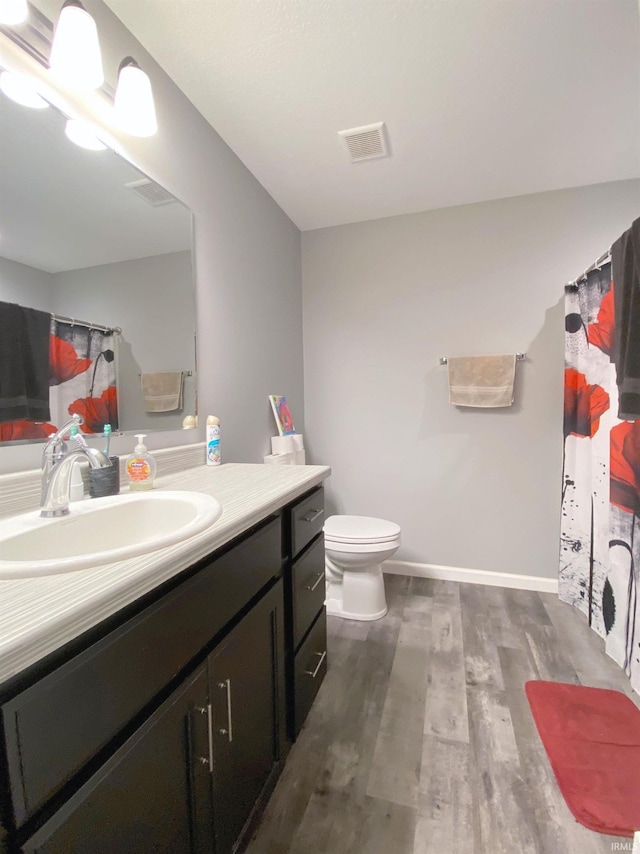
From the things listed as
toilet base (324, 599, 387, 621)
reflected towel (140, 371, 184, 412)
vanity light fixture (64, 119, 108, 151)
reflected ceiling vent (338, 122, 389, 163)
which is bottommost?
toilet base (324, 599, 387, 621)

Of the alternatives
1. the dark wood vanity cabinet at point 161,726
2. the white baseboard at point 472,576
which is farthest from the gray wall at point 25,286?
the white baseboard at point 472,576

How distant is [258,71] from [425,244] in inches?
52.3

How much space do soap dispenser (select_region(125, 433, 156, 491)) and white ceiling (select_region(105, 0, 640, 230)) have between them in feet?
4.41

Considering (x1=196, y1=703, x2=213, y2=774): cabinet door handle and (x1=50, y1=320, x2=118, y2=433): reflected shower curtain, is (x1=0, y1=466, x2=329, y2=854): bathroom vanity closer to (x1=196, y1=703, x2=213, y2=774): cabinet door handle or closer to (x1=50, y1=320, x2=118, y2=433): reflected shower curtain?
(x1=196, y1=703, x2=213, y2=774): cabinet door handle

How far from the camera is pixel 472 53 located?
1.31 metres

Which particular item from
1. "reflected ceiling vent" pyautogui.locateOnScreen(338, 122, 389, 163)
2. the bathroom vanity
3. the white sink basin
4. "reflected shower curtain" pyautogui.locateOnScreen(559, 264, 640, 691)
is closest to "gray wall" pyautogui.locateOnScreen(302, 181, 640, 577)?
"reflected shower curtain" pyautogui.locateOnScreen(559, 264, 640, 691)

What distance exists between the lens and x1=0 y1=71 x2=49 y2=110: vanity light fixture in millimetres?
895

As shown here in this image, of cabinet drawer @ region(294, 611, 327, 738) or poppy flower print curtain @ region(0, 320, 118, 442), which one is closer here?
poppy flower print curtain @ region(0, 320, 118, 442)

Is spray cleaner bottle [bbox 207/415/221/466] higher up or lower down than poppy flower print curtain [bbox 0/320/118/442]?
lower down

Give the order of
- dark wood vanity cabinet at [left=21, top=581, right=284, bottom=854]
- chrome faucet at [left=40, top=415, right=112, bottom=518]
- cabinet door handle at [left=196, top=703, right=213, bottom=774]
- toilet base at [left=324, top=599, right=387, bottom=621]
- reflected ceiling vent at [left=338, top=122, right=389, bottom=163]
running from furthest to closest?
1. toilet base at [left=324, top=599, right=387, bottom=621]
2. reflected ceiling vent at [left=338, top=122, right=389, bottom=163]
3. chrome faucet at [left=40, top=415, right=112, bottom=518]
4. cabinet door handle at [left=196, top=703, right=213, bottom=774]
5. dark wood vanity cabinet at [left=21, top=581, right=284, bottom=854]

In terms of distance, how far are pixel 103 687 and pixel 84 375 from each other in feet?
2.75

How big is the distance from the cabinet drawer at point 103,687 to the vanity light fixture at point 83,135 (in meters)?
1.21

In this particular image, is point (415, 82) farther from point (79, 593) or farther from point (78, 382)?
point (79, 593)

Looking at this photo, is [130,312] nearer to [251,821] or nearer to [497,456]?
[251,821]
